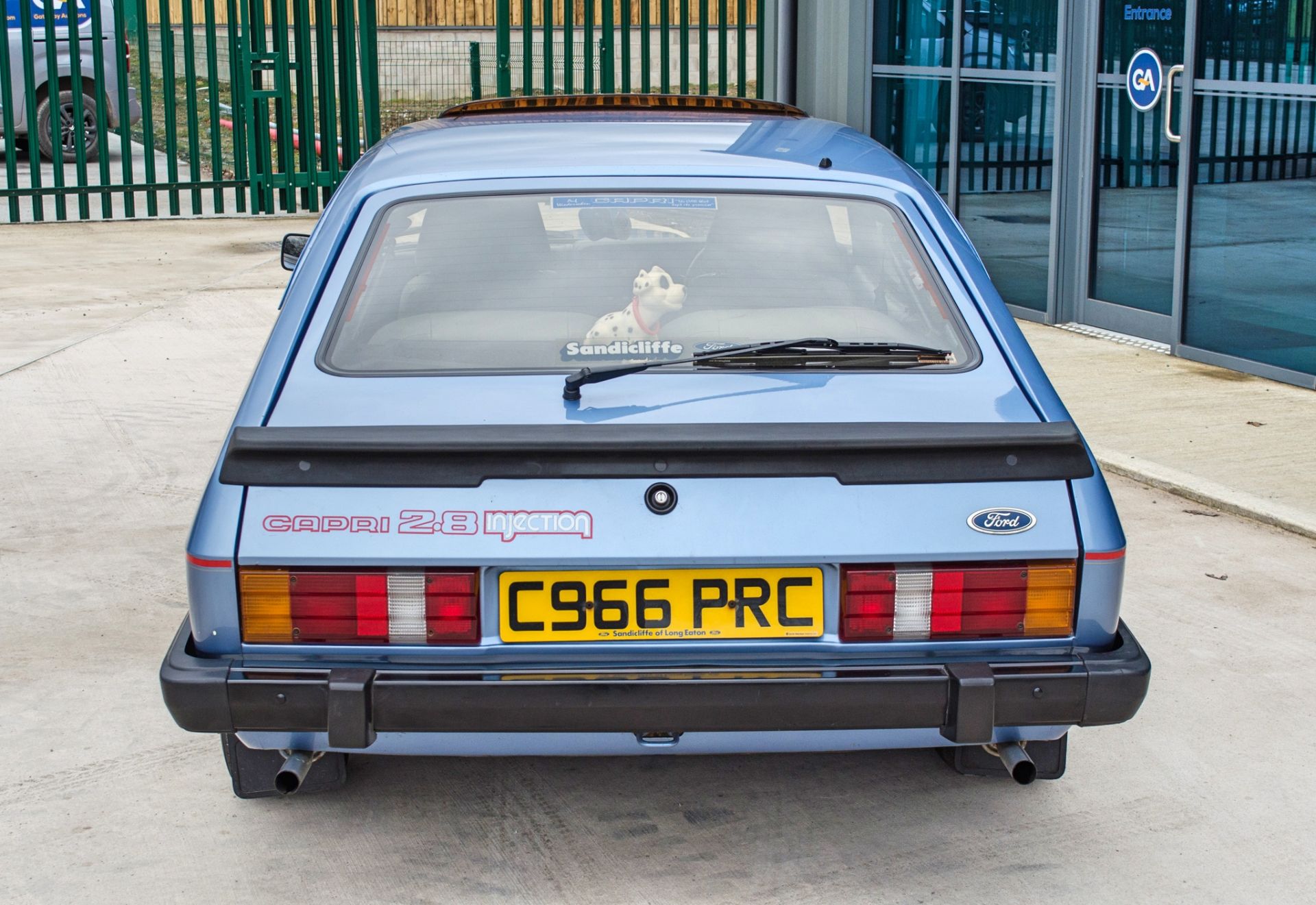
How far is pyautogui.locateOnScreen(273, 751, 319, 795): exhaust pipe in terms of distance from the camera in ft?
9.69

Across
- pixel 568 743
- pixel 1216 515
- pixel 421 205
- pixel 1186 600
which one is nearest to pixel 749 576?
pixel 568 743

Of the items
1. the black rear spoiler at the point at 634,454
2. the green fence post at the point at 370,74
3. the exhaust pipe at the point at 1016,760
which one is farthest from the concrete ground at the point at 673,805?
the green fence post at the point at 370,74

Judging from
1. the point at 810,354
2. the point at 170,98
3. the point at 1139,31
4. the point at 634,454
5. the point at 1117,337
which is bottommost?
the point at 1117,337

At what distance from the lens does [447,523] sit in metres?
2.76

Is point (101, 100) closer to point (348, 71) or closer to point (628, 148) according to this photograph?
point (348, 71)

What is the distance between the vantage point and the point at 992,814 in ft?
11.2

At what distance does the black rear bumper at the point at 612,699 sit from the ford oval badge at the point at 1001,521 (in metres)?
0.25

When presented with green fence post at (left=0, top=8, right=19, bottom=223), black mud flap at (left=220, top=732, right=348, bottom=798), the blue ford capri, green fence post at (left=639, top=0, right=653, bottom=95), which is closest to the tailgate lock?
the blue ford capri

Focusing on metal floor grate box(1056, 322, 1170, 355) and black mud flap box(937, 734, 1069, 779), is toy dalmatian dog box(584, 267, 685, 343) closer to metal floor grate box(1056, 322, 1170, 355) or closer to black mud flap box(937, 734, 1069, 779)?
black mud flap box(937, 734, 1069, 779)

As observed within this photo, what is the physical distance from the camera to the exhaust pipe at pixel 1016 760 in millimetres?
3033

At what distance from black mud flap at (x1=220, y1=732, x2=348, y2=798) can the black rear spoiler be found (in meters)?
0.75

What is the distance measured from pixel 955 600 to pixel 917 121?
919 centimetres

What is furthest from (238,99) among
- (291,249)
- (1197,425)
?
(1197,425)

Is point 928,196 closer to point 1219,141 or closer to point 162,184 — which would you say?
point 1219,141
